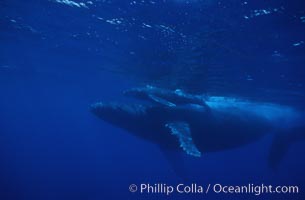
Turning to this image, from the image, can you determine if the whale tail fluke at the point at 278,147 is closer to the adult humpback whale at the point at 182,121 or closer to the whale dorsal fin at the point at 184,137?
the adult humpback whale at the point at 182,121

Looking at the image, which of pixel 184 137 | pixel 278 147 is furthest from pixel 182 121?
pixel 278 147

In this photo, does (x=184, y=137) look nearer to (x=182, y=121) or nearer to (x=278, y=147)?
(x=182, y=121)

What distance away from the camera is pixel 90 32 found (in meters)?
17.9

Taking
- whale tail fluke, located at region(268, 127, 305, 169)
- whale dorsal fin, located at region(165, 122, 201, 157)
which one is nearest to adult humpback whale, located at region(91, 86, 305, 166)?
whale dorsal fin, located at region(165, 122, 201, 157)

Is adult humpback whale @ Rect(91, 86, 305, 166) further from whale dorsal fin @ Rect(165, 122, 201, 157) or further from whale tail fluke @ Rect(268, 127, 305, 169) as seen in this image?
whale tail fluke @ Rect(268, 127, 305, 169)

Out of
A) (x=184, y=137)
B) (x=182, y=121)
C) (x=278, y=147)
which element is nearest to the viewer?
(x=184, y=137)

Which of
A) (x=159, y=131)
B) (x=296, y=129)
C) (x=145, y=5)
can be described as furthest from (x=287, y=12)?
(x=296, y=129)

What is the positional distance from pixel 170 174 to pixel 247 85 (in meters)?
60.4

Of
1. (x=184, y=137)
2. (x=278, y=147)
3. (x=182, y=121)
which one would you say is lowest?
(x=278, y=147)

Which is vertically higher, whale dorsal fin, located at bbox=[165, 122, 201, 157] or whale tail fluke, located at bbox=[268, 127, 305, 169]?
whale dorsal fin, located at bbox=[165, 122, 201, 157]

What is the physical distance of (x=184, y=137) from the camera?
11.6 m

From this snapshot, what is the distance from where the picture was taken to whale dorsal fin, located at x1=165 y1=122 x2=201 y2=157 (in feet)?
35.7

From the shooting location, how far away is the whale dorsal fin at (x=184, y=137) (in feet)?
35.7

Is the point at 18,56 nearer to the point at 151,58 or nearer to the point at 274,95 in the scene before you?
the point at 151,58
